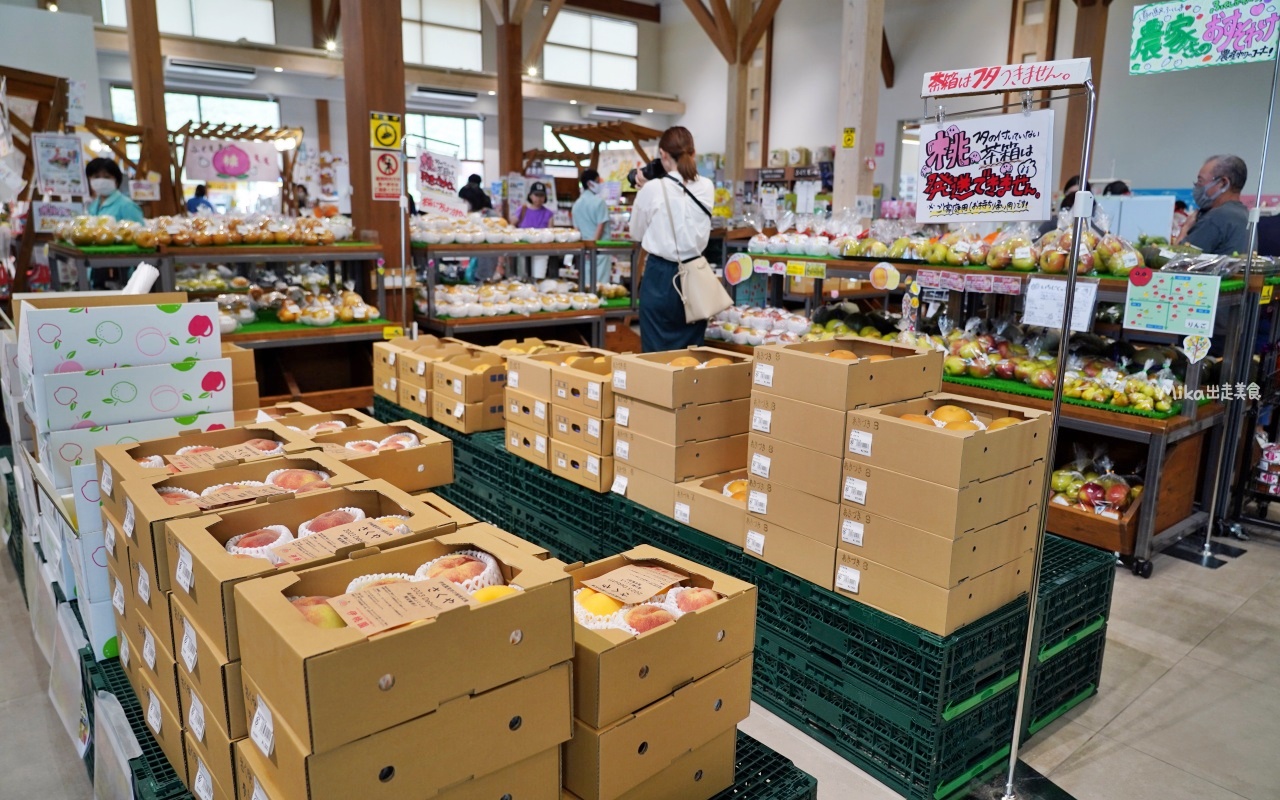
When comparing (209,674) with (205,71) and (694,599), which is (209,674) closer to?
(694,599)

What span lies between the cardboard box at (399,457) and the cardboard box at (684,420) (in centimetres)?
71

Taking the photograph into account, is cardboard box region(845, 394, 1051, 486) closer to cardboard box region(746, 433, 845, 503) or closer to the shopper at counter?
cardboard box region(746, 433, 845, 503)

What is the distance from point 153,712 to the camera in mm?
1790

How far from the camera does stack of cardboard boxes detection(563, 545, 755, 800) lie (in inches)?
54.2

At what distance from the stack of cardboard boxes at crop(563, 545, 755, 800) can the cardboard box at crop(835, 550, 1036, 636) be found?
784mm

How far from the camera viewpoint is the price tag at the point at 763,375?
8.55ft

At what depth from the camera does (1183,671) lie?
3014 mm

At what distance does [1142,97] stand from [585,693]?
11594 mm

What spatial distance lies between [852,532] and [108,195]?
6647 millimetres

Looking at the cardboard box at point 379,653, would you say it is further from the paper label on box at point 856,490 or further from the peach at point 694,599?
the paper label on box at point 856,490

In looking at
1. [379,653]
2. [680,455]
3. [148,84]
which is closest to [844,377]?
[680,455]

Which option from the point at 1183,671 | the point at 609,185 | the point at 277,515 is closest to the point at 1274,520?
the point at 1183,671

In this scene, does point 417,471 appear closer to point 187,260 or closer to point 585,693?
point 585,693

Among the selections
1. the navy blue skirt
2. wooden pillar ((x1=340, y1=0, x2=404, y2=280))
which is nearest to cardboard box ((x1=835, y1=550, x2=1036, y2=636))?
the navy blue skirt
